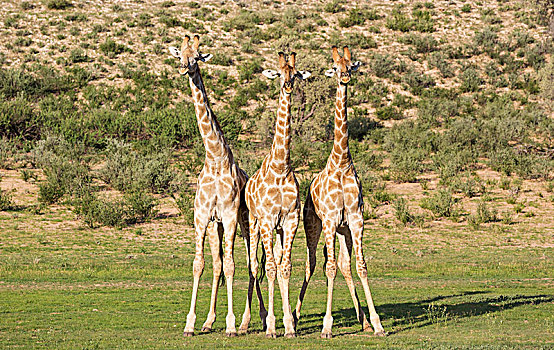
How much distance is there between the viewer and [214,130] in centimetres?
1205

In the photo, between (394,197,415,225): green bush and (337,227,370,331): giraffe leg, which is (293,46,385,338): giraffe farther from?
(394,197,415,225): green bush

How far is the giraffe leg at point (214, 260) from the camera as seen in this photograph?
11.9 m

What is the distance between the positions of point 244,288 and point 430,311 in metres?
5.37

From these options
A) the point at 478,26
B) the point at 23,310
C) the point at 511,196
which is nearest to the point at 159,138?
the point at 511,196

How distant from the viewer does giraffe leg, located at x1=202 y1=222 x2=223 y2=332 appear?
11.9 m

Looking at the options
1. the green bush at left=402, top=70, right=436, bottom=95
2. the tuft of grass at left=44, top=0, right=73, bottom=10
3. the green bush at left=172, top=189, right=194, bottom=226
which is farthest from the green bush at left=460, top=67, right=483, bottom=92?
the tuft of grass at left=44, top=0, right=73, bottom=10

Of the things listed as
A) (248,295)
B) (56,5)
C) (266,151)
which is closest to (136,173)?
(266,151)

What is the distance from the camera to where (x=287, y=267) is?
447 inches

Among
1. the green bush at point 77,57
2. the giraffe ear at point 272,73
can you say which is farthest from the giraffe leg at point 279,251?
the green bush at point 77,57

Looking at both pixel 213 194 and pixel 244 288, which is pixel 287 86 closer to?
pixel 213 194

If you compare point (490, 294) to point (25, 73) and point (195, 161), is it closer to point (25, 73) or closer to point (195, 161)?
point (195, 161)

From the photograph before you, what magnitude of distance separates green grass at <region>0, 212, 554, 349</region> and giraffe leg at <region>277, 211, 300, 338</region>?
0.32 m

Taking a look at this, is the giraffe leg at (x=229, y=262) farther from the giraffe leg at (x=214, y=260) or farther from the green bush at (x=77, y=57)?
the green bush at (x=77, y=57)

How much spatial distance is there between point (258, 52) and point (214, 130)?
48.1 meters
